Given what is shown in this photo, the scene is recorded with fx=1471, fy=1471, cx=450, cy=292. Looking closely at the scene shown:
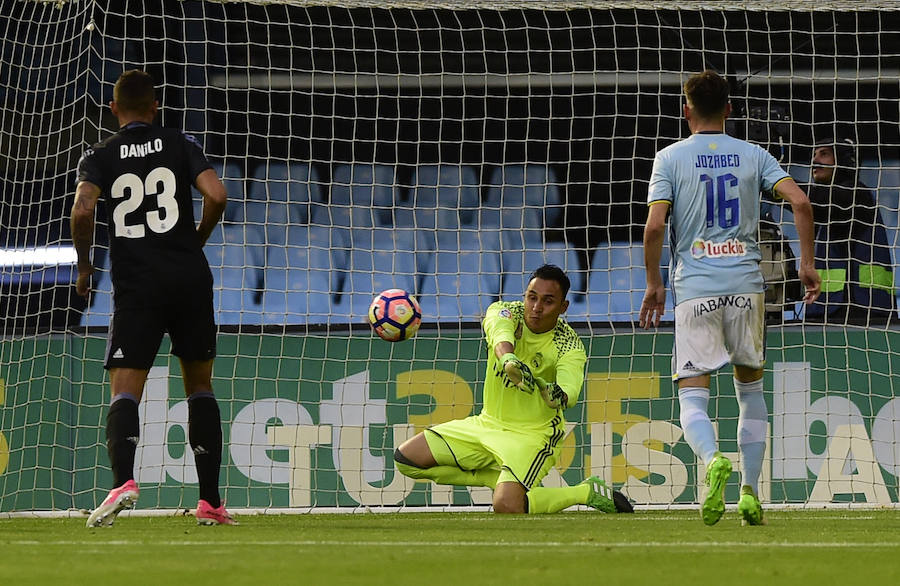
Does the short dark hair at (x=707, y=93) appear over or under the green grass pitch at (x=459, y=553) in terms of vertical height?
over

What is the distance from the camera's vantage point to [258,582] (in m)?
3.22

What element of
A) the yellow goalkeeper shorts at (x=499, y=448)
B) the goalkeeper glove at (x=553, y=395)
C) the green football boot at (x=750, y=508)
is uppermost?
the goalkeeper glove at (x=553, y=395)

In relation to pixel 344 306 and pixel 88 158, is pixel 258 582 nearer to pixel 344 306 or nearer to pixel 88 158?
pixel 88 158

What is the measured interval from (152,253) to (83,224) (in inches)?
11.6

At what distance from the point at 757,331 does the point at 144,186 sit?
2.39 m

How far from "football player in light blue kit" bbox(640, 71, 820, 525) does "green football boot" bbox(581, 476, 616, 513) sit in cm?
139

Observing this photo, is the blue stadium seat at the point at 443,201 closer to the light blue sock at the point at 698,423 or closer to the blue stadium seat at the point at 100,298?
the blue stadium seat at the point at 100,298

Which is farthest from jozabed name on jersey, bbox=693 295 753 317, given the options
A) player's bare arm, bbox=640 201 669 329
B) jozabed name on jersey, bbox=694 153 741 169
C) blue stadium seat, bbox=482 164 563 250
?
blue stadium seat, bbox=482 164 563 250

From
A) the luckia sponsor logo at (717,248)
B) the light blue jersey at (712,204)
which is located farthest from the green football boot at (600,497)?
the luckia sponsor logo at (717,248)

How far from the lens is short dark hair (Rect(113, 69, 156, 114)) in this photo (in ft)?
18.2

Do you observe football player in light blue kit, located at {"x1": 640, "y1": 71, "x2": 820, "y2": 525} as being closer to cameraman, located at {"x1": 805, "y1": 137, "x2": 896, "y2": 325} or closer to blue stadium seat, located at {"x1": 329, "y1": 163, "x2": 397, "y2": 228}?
cameraman, located at {"x1": 805, "y1": 137, "x2": 896, "y2": 325}

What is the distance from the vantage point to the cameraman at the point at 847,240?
893cm

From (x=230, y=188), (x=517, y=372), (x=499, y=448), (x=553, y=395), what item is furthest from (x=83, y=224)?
(x=230, y=188)

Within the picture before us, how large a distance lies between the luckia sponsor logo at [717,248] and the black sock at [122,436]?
2193mm
